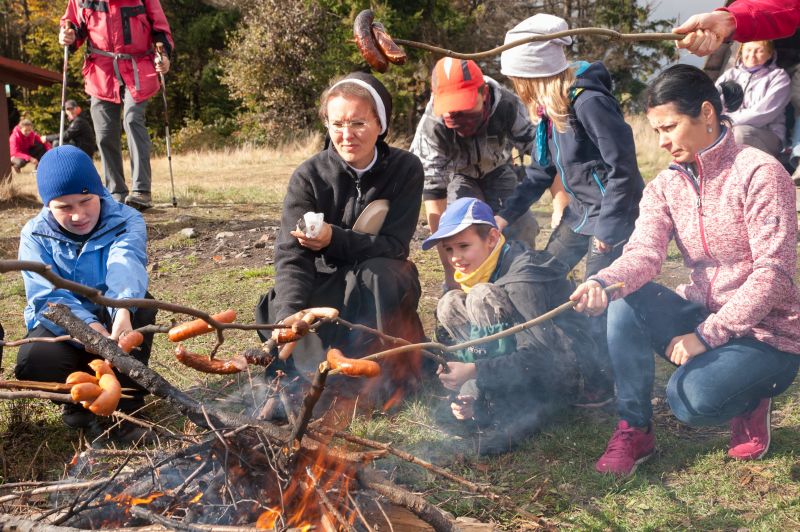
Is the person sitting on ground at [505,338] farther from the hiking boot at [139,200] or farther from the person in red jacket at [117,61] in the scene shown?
the hiking boot at [139,200]

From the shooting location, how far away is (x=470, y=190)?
16.6ft

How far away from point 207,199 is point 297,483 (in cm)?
803

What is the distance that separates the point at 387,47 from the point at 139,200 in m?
6.80

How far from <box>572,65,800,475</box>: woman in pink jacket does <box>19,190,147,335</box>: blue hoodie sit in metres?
1.95


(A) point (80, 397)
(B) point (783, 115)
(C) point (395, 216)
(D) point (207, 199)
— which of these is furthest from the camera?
(D) point (207, 199)

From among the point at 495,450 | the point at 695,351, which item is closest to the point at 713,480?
the point at 695,351

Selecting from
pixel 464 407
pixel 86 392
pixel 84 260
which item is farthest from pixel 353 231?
pixel 86 392

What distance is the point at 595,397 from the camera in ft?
11.2

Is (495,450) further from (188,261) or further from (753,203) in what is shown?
(188,261)

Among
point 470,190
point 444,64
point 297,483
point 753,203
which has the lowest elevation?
point 297,483

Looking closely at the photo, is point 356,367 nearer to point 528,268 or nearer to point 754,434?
point 528,268

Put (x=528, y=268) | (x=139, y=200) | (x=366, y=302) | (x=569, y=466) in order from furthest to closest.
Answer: (x=139, y=200) < (x=366, y=302) < (x=528, y=268) < (x=569, y=466)

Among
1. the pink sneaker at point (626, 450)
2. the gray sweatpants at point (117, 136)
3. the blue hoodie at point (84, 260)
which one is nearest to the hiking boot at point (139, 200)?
the gray sweatpants at point (117, 136)

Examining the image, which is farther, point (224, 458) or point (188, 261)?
point (188, 261)
